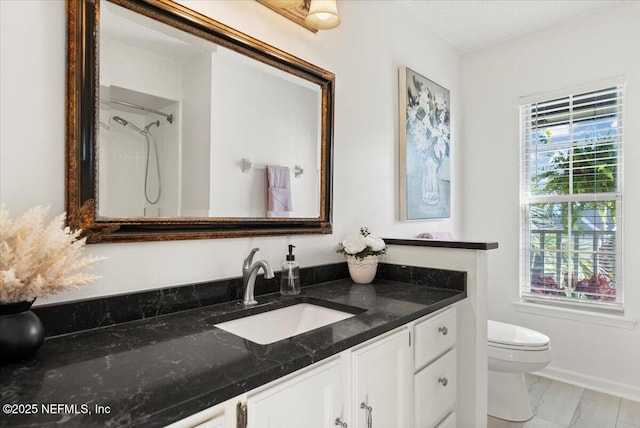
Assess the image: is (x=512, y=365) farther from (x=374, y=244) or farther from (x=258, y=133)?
(x=258, y=133)

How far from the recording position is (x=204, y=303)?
1.39 metres

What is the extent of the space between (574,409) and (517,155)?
179 centimetres

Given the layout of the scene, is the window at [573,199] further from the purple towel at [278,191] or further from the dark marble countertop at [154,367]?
the purple towel at [278,191]

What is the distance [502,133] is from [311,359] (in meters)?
2.76

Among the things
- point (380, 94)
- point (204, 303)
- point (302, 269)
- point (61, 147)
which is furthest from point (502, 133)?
point (61, 147)

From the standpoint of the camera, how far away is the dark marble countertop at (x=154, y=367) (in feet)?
2.22

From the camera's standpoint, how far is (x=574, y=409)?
229cm

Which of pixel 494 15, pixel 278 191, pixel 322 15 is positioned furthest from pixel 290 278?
pixel 494 15

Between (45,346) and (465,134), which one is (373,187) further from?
(45,346)

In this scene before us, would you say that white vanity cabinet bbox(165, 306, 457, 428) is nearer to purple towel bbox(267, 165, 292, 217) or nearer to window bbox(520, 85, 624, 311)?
purple towel bbox(267, 165, 292, 217)

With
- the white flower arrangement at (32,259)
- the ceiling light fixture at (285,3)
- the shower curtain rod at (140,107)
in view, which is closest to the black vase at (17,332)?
the white flower arrangement at (32,259)

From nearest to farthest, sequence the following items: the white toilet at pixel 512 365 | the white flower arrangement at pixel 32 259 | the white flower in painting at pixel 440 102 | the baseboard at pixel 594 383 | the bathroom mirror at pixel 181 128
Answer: the white flower arrangement at pixel 32 259 → the bathroom mirror at pixel 181 128 → the white toilet at pixel 512 365 → the baseboard at pixel 594 383 → the white flower in painting at pixel 440 102

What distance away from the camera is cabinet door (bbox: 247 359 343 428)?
875 millimetres

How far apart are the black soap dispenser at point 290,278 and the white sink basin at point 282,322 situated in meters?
0.08
